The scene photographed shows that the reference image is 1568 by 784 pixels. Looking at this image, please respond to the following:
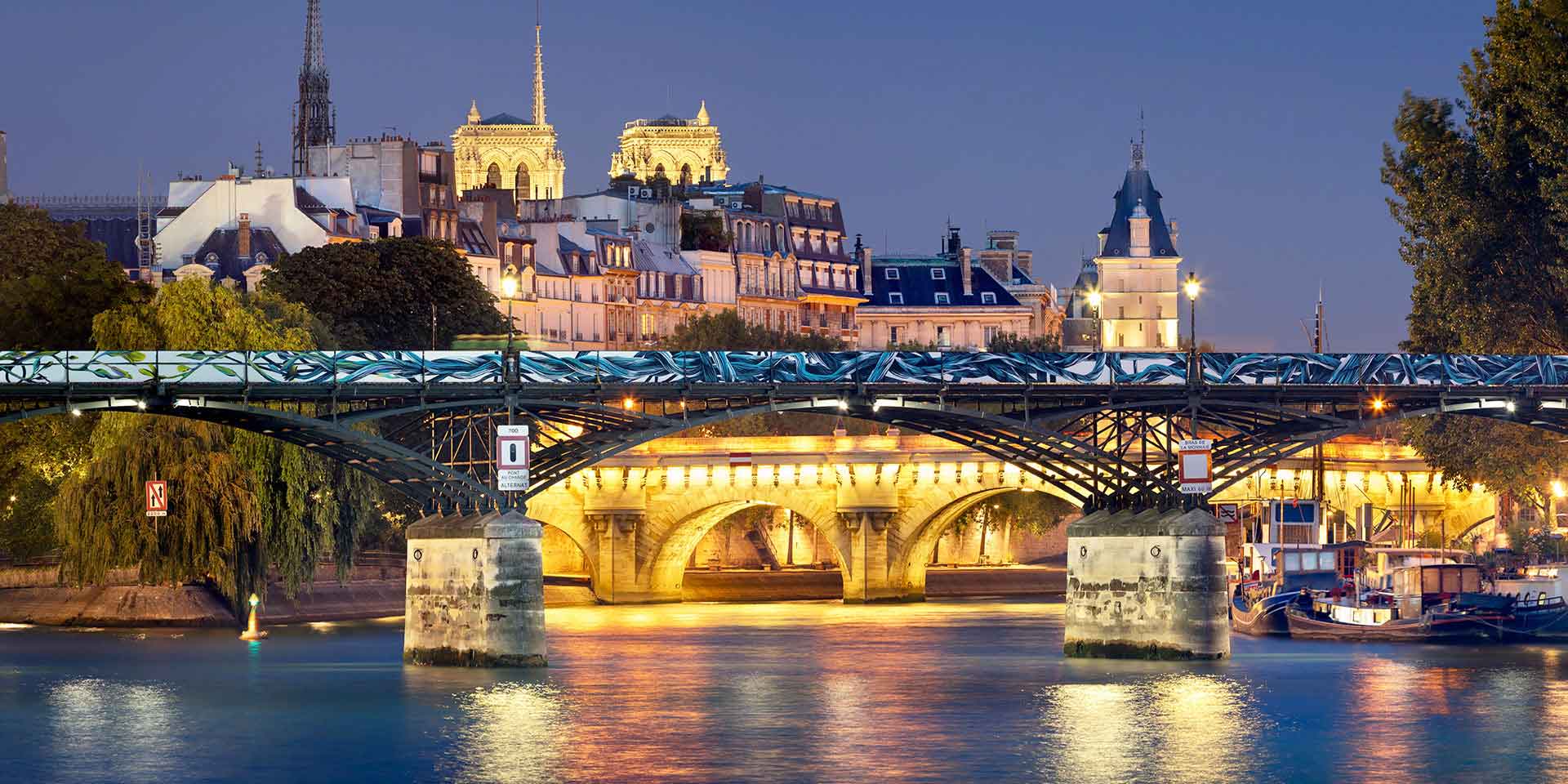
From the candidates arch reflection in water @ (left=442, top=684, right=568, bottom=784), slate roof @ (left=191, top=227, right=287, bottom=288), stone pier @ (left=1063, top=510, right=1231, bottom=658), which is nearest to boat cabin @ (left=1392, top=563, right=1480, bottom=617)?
stone pier @ (left=1063, top=510, right=1231, bottom=658)

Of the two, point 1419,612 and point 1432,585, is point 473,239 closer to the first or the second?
point 1432,585

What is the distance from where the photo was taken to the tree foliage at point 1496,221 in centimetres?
10300

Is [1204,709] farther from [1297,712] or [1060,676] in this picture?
[1060,676]

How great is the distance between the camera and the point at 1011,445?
9425cm

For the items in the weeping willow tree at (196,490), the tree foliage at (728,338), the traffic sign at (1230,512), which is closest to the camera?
the weeping willow tree at (196,490)

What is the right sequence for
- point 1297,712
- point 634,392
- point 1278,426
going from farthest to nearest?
point 1278,426
point 634,392
point 1297,712

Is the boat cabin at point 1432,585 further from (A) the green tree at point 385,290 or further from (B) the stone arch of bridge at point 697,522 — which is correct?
(A) the green tree at point 385,290

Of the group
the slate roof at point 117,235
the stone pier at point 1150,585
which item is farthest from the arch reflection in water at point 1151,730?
the slate roof at point 117,235

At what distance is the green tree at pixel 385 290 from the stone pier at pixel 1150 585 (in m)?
46.3

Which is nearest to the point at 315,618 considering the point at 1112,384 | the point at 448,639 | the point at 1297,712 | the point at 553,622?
the point at 553,622

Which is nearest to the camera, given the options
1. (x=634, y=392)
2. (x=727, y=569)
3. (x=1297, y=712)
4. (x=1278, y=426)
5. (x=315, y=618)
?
(x=1297, y=712)

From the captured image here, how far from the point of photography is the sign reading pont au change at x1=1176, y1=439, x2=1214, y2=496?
8812 cm

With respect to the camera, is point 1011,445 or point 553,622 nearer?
point 1011,445

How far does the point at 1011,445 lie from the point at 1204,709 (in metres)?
15.4
